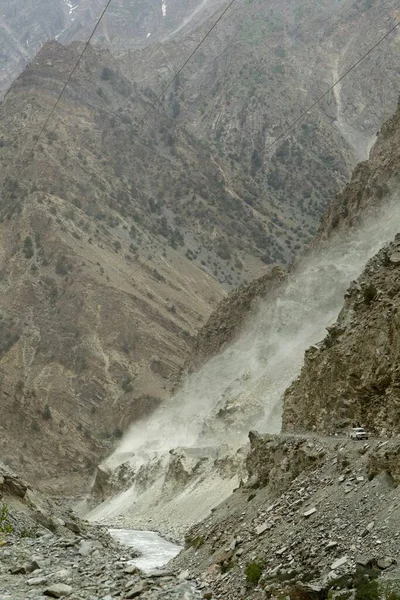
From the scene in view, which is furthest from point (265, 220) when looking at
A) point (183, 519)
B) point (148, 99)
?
point (183, 519)

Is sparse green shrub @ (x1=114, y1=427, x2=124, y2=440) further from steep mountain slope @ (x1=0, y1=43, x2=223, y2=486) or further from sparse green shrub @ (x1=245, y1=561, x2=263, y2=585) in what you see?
sparse green shrub @ (x1=245, y1=561, x2=263, y2=585)

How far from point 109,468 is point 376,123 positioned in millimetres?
126032

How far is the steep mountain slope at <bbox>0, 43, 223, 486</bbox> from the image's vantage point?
270ft

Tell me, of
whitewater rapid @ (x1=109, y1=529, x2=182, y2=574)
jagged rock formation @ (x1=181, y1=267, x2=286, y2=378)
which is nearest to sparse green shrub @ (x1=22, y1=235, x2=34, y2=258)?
jagged rock formation @ (x1=181, y1=267, x2=286, y2=378)

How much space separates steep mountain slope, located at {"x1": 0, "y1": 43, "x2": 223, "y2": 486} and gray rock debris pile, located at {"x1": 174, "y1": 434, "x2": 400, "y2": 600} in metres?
56.7

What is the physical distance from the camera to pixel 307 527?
15.6 meters

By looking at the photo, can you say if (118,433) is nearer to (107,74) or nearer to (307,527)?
(307,527)

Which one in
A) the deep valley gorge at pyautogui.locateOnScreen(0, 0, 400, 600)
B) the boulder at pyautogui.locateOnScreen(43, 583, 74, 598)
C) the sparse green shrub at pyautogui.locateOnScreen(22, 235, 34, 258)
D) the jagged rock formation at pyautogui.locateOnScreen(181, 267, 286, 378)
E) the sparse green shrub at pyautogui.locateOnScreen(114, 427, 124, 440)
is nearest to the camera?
the boulder at pyautogui.locateOnScreen(43, 583, 74, 598)

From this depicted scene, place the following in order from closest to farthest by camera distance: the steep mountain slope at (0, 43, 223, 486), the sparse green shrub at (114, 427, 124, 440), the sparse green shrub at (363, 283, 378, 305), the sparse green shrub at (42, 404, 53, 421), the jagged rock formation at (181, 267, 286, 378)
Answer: the sparse green shrub at (363, 283, 378, 305) < the jagged rock formation at (181, 267, 286, 378) < the sparse green shrub at (114, 427, 124, 440) < the sparse green shrub at (42, 404, 53, 421) < the steep mountain slope at (0, 43, 223, 486)

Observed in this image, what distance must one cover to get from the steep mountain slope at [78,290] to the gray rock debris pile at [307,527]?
56.7m

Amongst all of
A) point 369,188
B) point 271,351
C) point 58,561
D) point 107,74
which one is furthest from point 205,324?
point 107,74

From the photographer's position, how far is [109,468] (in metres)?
67.2

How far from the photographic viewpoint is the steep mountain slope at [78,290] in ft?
270

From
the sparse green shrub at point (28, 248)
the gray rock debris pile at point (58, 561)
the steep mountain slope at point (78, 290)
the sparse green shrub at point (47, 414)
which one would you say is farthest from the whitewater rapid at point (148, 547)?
the sparse green shrub at point (28, 248)
